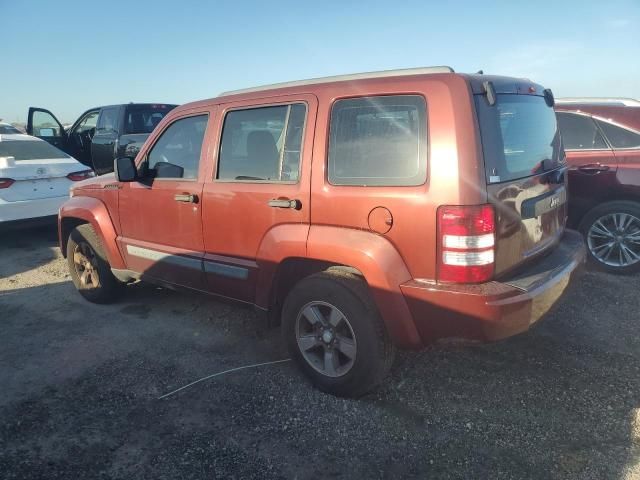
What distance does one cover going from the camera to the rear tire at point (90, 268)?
4367 millimetres

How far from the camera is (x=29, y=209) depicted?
20.6 feet

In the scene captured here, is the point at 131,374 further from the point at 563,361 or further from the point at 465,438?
the point at 563,361

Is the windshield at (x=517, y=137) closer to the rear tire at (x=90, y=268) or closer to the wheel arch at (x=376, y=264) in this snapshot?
the wheel arch at (x=376, y=264)

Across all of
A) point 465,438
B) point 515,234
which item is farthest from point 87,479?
point 515,234

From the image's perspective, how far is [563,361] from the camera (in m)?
3.21

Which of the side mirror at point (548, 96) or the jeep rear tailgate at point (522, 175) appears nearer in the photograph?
the jeep rear tailgate at point (522, 175)

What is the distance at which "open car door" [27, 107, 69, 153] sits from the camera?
9945 millimetres

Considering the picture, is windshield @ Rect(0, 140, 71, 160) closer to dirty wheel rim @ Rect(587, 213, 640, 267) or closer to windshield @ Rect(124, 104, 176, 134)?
windshield @ Rect(124, 104, 176, 134)

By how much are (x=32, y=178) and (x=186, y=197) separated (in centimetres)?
412

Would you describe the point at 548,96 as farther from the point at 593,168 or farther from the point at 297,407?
the point at 297,407

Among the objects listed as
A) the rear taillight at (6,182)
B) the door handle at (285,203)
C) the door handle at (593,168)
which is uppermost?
the door handle at (593,168)

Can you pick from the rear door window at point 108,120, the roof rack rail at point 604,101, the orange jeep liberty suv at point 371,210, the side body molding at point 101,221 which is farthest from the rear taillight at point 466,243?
the rear door window at point 108,120

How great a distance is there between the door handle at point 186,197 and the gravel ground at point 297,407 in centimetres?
112

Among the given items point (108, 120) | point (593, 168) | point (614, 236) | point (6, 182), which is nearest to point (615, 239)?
point (614, 236)
